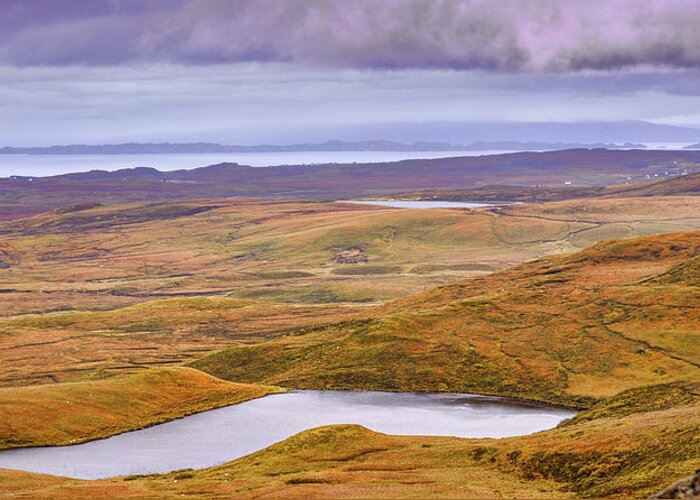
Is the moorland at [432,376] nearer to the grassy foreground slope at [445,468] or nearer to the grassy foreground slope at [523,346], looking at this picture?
the grassy foreground slope at [445,468]

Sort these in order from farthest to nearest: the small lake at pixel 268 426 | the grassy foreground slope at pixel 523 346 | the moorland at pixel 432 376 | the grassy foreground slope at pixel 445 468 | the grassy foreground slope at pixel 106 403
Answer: the grassy foreground slope at pixel 523 346, the grassy foreground slope at pixel 106 403, the small lake at pixel 268 426, the moorland at pixel 432 376, the grassy foreground slope at pixel 445 468

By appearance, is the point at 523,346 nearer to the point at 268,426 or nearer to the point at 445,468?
the point at 268,426

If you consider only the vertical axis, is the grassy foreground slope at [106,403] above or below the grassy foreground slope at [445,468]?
below

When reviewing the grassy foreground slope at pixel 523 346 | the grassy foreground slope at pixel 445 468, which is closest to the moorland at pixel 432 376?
the grassy foreground slope at pixel 445 468

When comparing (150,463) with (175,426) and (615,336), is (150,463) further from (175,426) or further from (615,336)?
(615,336)

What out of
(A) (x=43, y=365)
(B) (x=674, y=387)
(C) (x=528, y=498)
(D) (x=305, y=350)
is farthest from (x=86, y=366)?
(C) (x=528, y=498)

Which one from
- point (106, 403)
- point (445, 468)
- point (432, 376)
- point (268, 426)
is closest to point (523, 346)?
point (432, 376)
